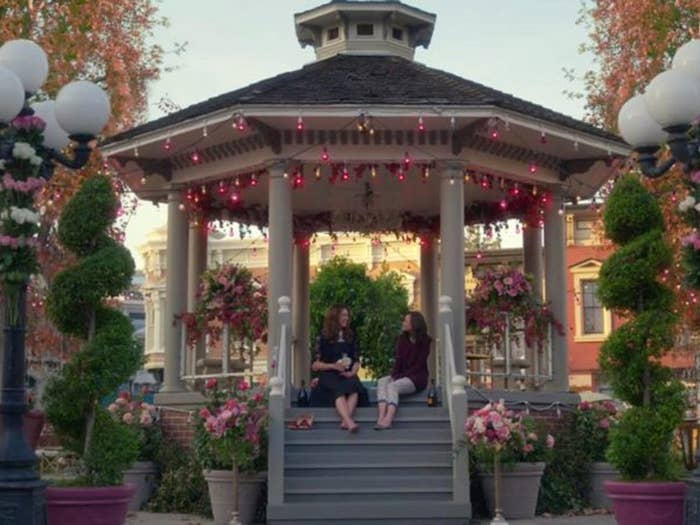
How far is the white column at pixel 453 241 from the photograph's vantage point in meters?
14.0

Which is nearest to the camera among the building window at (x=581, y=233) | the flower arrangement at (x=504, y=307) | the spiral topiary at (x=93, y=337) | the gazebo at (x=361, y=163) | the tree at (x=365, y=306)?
the spiral topiary at (x=93, y=337)

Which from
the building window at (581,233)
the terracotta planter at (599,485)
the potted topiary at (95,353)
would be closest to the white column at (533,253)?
the terracotta planter at (599,485)

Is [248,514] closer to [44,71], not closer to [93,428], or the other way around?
[93,428]

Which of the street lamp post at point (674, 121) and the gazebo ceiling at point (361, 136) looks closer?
the street lamp post at point (674, 121)

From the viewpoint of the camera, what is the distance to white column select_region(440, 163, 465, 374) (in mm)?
14008

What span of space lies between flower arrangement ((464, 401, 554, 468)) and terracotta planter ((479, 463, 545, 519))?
0.15m

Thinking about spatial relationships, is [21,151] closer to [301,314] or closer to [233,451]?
[233,451]

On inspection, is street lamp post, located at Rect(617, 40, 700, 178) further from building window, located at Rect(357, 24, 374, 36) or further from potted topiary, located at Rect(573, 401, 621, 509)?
building window, located at Rect(357, 24, 374, 36)

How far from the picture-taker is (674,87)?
8.04 meters

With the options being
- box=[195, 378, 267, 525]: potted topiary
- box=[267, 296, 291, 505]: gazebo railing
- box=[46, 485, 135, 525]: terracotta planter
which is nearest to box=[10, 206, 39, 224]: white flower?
box=[46, 485, 135, 525]: terracotta planter

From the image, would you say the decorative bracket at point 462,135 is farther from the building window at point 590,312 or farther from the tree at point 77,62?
the building window at point 590,312

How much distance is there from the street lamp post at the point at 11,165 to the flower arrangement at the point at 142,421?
5.11m

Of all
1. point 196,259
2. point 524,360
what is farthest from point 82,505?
point 524,360

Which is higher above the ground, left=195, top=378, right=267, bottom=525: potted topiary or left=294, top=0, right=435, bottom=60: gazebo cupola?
left=294, top=0, right=435, bottom=60: gazebo cupola
